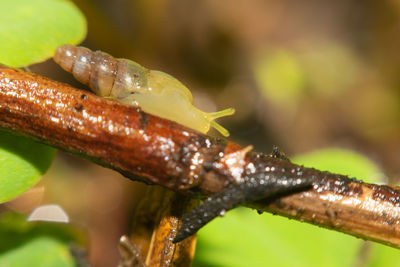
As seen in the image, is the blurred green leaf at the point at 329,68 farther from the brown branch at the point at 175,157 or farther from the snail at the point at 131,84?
the brown branch at the point at 175,157

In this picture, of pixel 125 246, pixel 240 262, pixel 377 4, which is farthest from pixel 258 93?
pixel 125 246

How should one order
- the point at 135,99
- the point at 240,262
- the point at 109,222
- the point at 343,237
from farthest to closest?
the point at 109,222 → the point at 343,237 → the point at 240,262 → the point at 135,99

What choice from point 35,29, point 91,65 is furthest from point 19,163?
point 35,29

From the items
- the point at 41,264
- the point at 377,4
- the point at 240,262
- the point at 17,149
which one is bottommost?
the point at 41,264

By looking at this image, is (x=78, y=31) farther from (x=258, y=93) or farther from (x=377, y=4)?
(x=377, y=4)

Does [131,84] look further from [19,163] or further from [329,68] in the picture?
[329,68]

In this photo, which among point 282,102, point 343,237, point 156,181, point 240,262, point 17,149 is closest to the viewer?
point 156,181

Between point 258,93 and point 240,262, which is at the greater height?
point 258,93

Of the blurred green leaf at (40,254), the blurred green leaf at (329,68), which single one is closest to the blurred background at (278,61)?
the blurred green leaf at (329,68)
